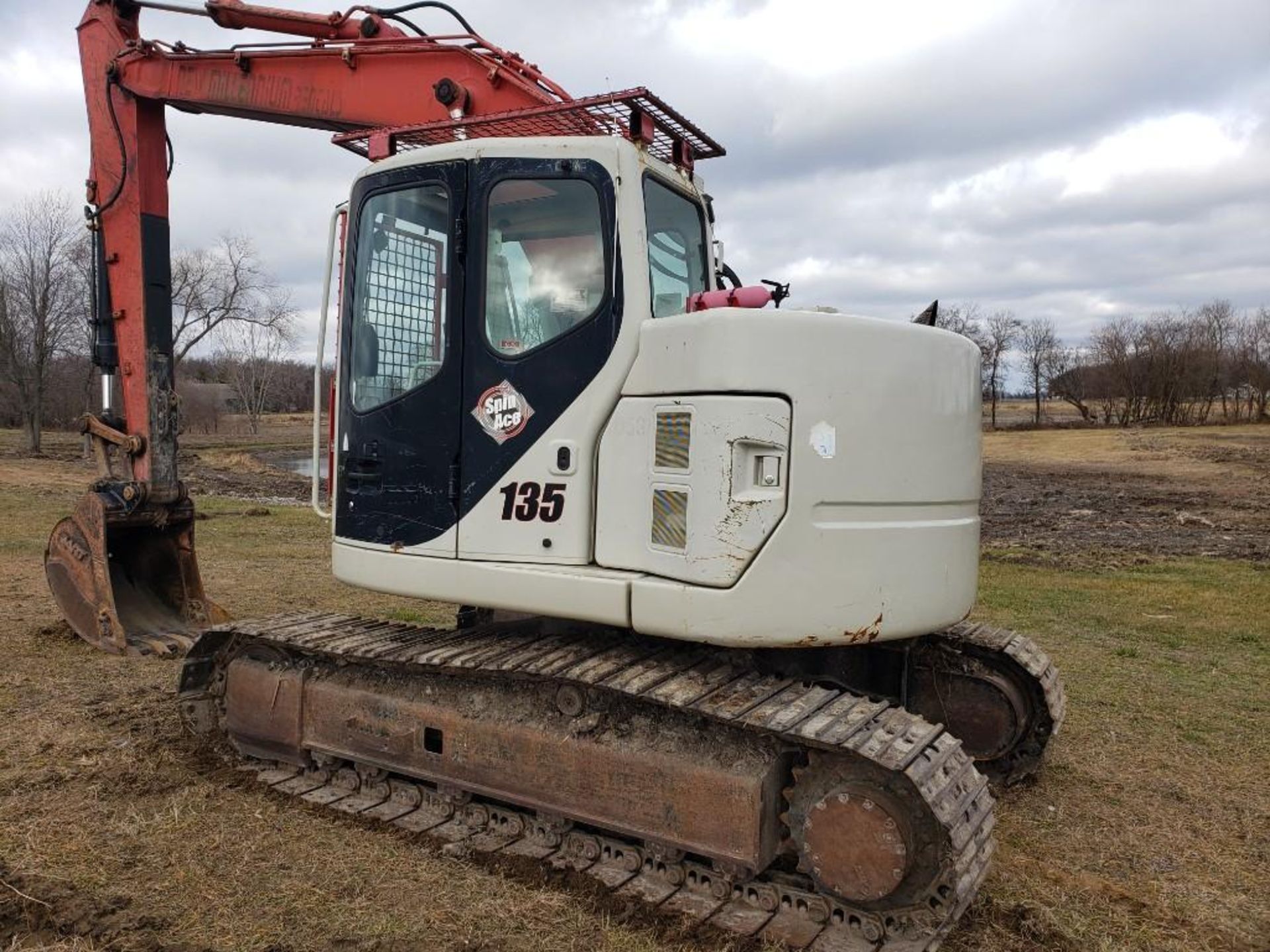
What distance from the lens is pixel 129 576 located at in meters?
8.02

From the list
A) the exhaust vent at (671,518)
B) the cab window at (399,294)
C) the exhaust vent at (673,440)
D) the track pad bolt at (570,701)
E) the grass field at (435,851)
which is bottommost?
the grass field at (435,851)

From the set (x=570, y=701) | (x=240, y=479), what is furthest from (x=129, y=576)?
(x=240, y=479)

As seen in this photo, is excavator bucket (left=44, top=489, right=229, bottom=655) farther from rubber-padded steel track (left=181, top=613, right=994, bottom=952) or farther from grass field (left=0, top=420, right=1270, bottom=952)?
rubber-padded steel track (left=181, top=613, right=994, bottom=952)

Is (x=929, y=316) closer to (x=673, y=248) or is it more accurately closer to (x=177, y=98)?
(x=673, y=248)

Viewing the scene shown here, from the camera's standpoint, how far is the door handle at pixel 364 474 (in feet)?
15.8

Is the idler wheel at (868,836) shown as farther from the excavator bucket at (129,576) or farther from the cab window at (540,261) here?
the excavator bucket at (129,576)

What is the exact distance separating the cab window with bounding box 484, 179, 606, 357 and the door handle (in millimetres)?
932

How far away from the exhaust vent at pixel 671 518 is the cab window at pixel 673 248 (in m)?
0.89

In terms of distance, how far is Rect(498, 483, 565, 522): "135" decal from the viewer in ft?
14.1

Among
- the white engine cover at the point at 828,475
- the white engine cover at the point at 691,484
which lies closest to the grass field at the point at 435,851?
the white engine cover at the point at 828,475

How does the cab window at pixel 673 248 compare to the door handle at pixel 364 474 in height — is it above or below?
above

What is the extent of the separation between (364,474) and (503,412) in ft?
3.06

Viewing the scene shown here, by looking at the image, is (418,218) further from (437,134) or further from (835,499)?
→ (835,499)

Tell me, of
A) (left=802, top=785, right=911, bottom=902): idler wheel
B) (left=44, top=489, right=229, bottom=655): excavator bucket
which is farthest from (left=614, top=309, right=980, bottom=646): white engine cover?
(left=44, top=489, right=229, bottom=655): excavator bucket
